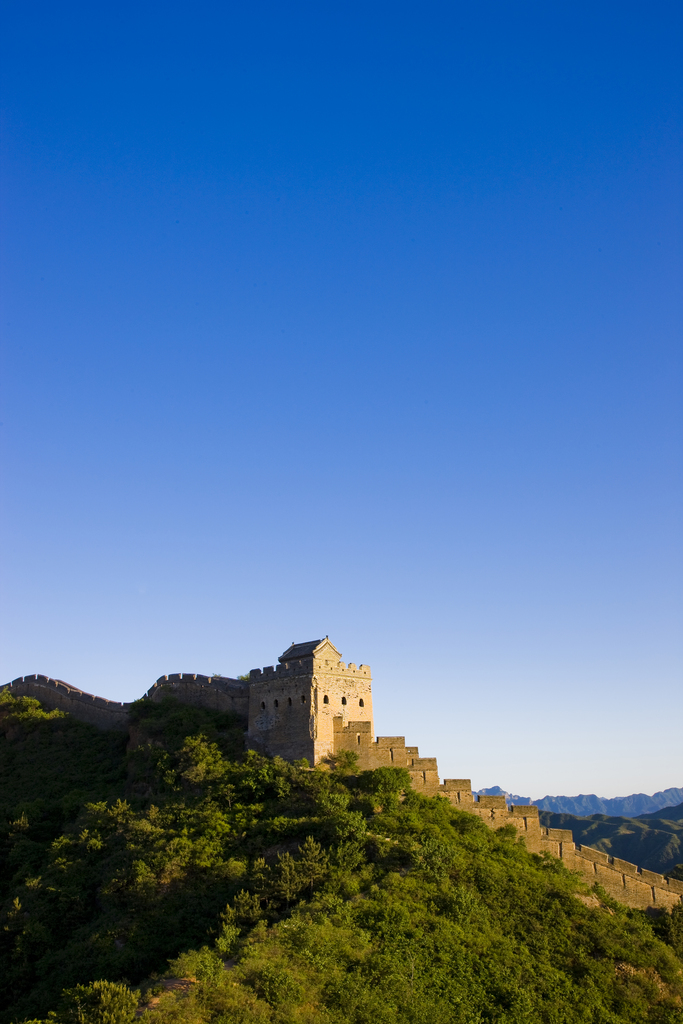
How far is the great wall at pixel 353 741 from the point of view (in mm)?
33000

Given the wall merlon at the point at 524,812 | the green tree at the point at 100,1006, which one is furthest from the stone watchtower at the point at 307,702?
the green tree at the point at 100,1006

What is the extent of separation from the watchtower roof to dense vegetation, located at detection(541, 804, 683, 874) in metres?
71.0

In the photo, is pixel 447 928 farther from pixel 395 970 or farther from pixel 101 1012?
pixel 101 1012

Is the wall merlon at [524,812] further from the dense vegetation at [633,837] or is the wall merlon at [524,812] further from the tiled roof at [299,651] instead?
the dense vegetation at [633,837]

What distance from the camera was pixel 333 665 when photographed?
119 feet

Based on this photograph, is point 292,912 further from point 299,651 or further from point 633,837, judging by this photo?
point 633,837

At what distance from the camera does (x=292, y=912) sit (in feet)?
83.9

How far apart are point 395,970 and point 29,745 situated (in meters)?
29.8

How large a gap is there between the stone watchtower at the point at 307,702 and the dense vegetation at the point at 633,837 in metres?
70.3

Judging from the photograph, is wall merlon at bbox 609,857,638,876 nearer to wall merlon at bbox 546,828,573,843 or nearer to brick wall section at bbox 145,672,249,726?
wall merlon at bbox 546,828,573,843

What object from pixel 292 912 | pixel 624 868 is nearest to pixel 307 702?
pixel 292 912

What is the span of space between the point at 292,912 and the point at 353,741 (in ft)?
32.5

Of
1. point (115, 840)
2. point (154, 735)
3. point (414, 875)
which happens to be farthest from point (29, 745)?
point (414, 875)

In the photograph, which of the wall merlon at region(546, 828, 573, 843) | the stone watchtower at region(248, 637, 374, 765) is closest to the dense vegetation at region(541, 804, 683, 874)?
the wall merlon at region(546, 828, 573, 843)
